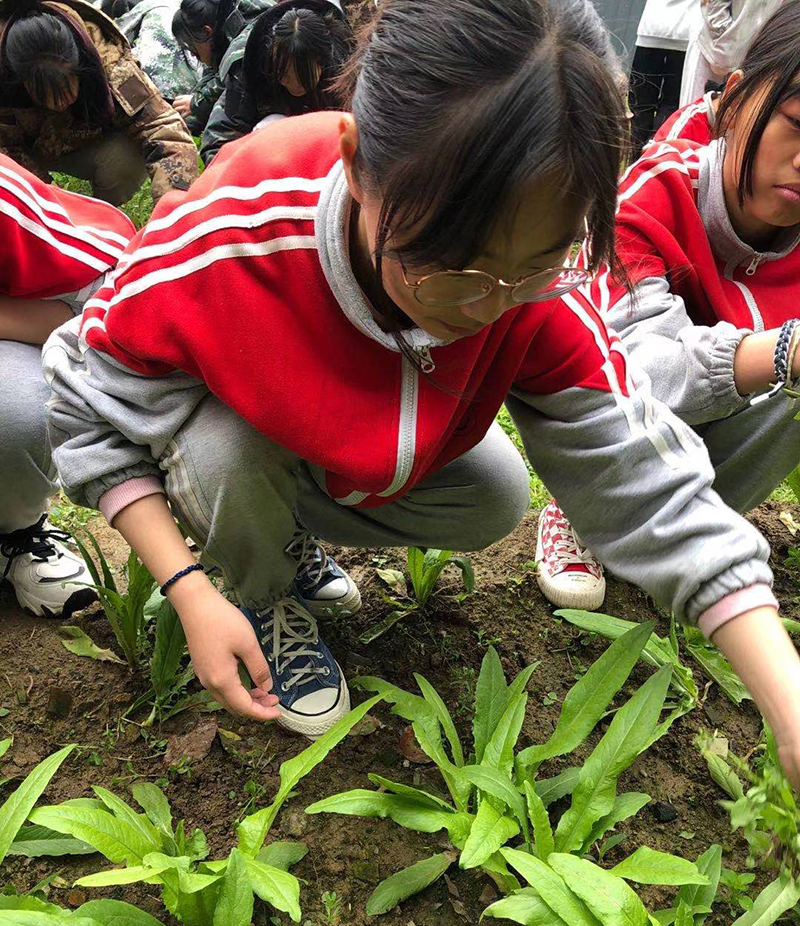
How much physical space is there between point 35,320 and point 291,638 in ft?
2.63

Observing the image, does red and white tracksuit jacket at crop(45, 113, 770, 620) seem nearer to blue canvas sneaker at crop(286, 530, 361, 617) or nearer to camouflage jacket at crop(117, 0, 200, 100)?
blue canvas sneaker at crop(286, 530, 361, 617)

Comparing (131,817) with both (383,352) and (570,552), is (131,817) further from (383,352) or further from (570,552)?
(570,552)

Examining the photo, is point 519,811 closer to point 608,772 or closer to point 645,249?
point 608,772

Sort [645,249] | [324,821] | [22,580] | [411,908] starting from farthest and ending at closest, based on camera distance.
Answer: [22,580] < [645,249] < [324,821] < [411,908]

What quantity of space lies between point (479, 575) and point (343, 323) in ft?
3.26

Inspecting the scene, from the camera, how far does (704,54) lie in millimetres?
3471

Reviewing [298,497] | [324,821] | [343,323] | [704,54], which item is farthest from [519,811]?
[704,54]

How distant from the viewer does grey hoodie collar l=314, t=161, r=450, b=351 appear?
4.04 feet

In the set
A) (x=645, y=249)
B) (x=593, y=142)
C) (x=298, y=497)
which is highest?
(x=593, y=142)

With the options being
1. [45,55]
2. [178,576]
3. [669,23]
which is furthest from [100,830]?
[669,23]

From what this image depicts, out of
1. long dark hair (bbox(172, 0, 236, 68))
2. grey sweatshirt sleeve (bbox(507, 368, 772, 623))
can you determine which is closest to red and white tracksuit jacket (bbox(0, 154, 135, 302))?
grey sweatshirt sleeve (bbox(507, 368, 772, 623))

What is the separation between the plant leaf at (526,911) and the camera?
126 centimetres

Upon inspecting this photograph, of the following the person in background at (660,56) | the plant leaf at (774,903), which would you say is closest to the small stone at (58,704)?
the plant leaf at (774,903)

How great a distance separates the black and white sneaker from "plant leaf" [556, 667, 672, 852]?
1093 millimetres
